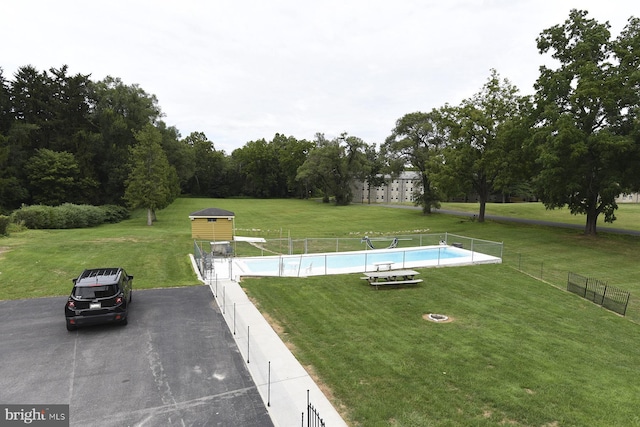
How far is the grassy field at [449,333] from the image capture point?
23.2ft

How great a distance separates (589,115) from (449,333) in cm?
2689

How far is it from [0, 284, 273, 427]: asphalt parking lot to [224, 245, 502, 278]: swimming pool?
6281 mm

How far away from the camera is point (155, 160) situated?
132 feet

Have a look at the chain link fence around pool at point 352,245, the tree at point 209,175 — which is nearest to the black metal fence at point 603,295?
the chain link fence around pool at point 352,245

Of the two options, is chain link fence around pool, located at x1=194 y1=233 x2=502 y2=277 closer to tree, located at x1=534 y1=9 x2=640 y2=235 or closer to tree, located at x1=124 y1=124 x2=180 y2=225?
tree, located at x1=534 y1=9 x2=640 y2=235

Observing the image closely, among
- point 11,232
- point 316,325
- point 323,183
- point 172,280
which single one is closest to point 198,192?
point 323,183

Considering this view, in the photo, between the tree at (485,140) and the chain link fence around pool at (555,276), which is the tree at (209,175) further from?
the chain link fence around pool at (555,276)

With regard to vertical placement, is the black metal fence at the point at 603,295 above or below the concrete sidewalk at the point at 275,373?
below

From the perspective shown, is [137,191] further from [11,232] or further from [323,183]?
[323,183]

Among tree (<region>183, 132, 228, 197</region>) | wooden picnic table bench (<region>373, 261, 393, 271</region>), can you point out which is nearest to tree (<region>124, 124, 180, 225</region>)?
wooden picnic table bench (<region>373, 261, 393, 271</region>)

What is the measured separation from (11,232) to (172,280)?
21325 millimetres

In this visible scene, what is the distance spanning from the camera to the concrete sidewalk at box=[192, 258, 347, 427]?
670cm

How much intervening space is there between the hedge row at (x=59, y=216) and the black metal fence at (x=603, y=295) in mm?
40669

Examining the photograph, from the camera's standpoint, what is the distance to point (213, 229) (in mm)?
29156
